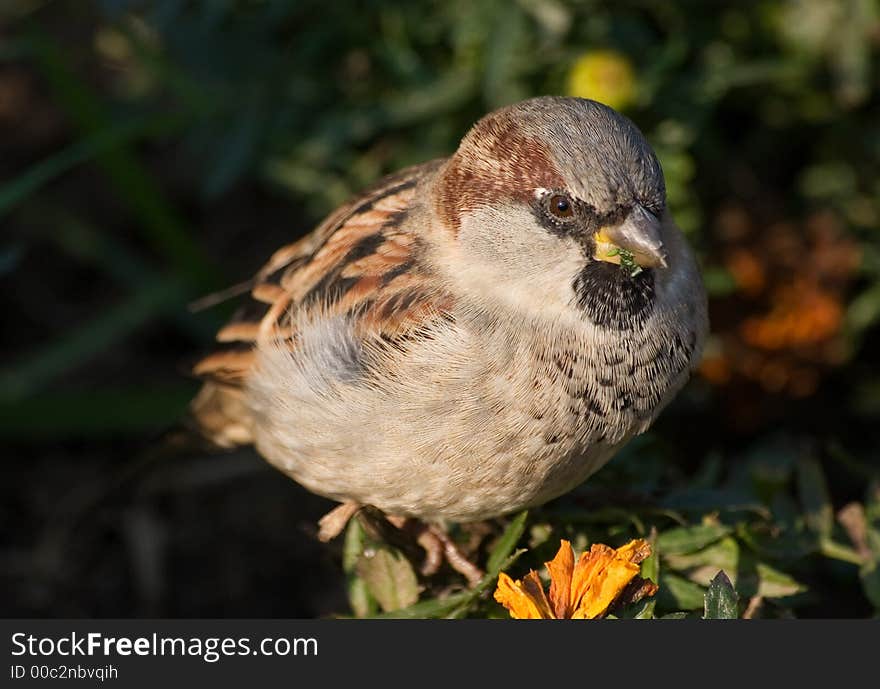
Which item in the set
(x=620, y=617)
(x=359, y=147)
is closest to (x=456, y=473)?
(x=620, y=617)

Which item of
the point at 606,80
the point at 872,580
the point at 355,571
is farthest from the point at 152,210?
the point at 872,580

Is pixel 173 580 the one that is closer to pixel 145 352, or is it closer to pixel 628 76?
pixel 145 352

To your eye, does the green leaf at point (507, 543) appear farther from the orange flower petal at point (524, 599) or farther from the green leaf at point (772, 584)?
the green leaf at point (772, 584)

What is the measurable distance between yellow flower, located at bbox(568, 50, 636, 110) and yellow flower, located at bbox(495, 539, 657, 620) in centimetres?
144

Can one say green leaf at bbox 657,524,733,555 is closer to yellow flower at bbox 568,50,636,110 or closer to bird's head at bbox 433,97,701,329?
bird's head at bbox 433,97,701,329

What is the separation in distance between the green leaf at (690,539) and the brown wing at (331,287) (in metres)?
0.65

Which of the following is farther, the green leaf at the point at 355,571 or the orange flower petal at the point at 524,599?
the green leaf at the point at 355,571

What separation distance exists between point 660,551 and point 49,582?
2.09 meters

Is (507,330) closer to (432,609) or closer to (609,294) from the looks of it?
(609,294)

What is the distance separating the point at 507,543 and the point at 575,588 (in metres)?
0.32

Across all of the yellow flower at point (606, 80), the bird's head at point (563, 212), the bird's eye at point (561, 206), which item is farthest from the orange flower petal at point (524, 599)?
the yellow flower at point (606, 80)

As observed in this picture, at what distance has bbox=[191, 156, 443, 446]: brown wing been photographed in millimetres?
2473

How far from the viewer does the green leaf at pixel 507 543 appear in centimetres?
234

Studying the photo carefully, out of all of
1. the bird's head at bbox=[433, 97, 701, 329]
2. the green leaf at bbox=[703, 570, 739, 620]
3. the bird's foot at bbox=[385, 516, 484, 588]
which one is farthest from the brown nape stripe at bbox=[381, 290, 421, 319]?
the green leaf at bbox=[703, 570, 739, 620]
